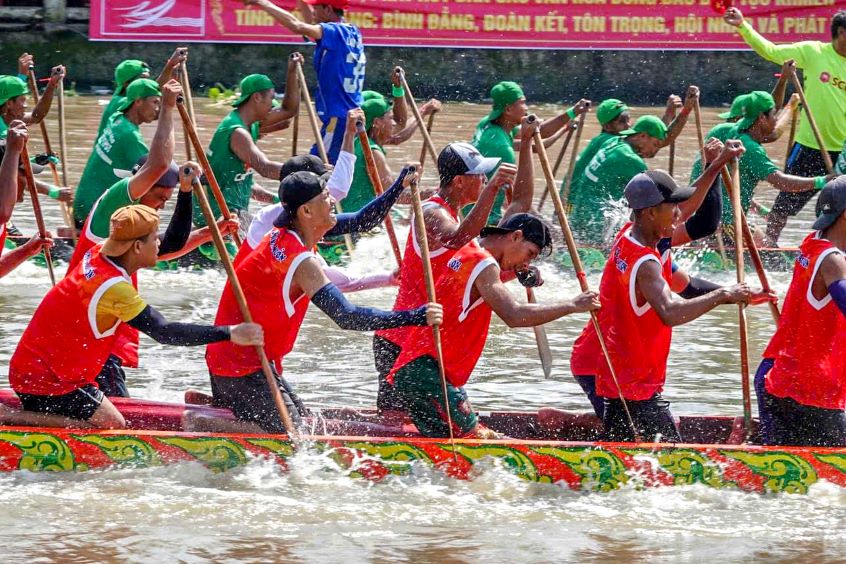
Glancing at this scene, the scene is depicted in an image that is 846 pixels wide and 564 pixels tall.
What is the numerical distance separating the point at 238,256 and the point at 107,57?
1476 cm

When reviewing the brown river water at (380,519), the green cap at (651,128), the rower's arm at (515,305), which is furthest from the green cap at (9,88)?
the rower's arm at (515,305)

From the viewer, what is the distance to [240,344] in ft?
22.3

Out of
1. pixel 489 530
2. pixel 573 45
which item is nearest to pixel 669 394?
pixel 489 530

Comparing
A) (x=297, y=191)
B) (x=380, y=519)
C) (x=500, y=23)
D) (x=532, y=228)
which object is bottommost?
(x=380, y=519)

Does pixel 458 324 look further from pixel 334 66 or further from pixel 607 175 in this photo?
pixel 334 66

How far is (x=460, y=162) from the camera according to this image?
7113 mm

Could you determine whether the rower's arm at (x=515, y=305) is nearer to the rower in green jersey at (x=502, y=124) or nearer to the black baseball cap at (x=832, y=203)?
the black baseball cap at (x=832, y=203)

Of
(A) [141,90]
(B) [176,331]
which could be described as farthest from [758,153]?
(B) [176,331]

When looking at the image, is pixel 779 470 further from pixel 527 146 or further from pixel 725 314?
pixel 725 314

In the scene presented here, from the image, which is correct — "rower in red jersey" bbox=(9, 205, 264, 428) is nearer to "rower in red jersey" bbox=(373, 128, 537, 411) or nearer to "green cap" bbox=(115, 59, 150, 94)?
"rower in red jersey" bbox=(373, 128, 537, 411)

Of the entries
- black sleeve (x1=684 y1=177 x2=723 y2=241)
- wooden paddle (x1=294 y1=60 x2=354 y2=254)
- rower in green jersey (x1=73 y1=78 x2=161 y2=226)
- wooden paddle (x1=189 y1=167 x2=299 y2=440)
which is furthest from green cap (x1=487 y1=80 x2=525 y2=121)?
wooden paddle (x1=189 y1=167 x2=299 y2=440)

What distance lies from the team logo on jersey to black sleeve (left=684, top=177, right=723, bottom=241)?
6.98 feet

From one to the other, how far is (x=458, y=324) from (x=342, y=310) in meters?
0.62

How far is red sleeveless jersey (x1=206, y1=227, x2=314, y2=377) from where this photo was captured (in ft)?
22.6
